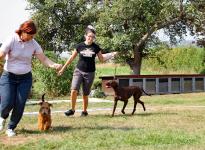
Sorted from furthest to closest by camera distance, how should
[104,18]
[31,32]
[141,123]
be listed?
[104,18] < [141,123] < [31,32]

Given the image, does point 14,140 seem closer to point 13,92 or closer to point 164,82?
point 13,92

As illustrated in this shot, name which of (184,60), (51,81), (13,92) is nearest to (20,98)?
(13,92)

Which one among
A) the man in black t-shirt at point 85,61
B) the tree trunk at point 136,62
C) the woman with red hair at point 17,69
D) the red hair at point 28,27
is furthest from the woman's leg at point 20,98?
the tree trunk at point 136,62

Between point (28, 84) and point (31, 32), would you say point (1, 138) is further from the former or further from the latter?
point (31, 32)

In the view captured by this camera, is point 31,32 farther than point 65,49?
No

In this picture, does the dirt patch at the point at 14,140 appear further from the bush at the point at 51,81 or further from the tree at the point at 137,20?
the tree at the point at 137,20

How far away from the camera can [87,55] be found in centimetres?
1154

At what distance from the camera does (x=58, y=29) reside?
105 ft

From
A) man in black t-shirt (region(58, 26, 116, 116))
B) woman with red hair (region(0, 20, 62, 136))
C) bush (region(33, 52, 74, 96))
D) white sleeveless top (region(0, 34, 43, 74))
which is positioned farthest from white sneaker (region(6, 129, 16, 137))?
bush (region(33, 52, 74, 96))

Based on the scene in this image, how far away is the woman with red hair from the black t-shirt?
2819 mm

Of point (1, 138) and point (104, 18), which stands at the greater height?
point (104, 18)

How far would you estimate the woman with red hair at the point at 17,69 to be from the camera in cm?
826

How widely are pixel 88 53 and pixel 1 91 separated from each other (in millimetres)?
3360

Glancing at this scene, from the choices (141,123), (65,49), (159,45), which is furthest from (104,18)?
(141,123)
